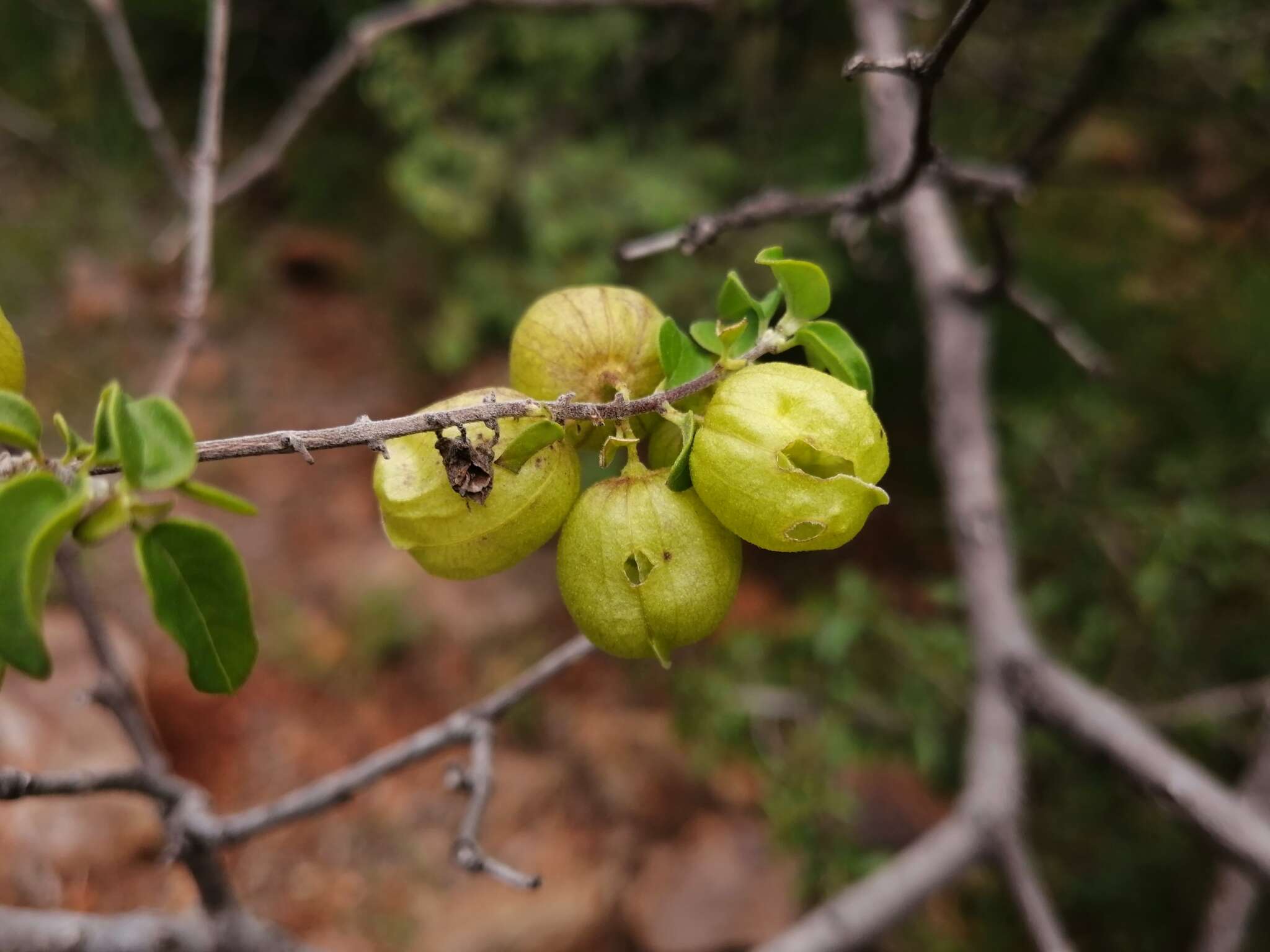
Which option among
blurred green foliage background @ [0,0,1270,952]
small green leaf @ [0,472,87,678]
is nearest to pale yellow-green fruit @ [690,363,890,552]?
small green leaf @ [0,472,87,678]

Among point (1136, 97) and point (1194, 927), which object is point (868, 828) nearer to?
point (1194, 927)

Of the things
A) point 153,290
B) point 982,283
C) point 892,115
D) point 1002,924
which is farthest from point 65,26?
point 1002,924

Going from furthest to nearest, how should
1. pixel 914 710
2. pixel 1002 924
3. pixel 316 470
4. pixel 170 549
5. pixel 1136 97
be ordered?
pixel 316 470, pixel 1136 97, pixel 1002 924, pixel 914 710, pixel 170 549

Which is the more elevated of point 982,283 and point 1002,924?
point 982,283

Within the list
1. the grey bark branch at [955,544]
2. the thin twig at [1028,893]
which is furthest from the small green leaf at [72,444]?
the thin twig at [1028,893]

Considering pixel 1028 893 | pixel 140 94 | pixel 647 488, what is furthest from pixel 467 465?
pixel 1028 893

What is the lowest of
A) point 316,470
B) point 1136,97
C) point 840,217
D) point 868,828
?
point 868,828

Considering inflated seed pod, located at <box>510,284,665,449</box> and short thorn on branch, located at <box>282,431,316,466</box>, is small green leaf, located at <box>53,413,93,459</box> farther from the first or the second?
inflated seed pod, located at <box>510,284,665,449</box>
